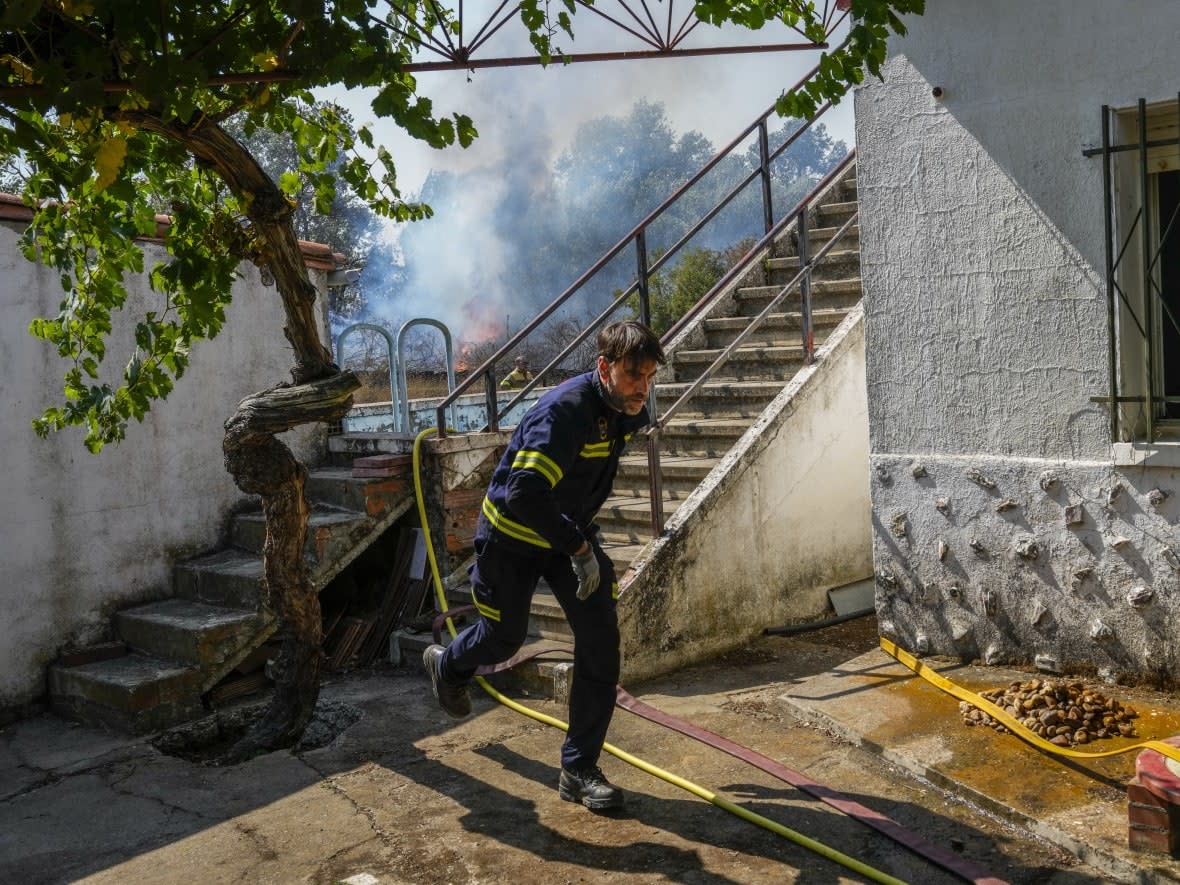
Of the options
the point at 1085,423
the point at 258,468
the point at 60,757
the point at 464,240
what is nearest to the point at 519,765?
the point at 258,468

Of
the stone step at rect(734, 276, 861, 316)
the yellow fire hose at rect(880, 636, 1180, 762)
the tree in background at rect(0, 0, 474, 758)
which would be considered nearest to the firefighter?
the tree in background at rect(0, 0, 474, 758)

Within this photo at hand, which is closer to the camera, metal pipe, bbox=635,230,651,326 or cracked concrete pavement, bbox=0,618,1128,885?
cracked concrete pavement, bbox=0,618,1128,885

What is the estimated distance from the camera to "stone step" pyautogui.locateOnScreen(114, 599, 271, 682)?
6594 millimetres

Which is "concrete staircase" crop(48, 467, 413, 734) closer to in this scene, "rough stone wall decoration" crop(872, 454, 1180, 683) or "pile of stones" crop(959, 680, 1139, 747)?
"rough stone wall decoration" crop(872, 454, 1180, 683)

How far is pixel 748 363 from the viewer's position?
27.7ft

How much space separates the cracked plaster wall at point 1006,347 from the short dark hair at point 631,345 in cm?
214

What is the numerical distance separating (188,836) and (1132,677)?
4.33 metres

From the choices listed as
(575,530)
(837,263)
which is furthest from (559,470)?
(837,263)

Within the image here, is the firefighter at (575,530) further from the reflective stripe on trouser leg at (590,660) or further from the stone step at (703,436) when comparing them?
the stone step at (703,436)

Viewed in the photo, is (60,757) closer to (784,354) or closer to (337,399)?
(337,399)

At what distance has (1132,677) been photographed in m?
5.38

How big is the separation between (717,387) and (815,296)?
1.27 m

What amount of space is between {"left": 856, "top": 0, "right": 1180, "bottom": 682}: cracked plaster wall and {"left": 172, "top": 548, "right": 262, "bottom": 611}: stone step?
3.81 m

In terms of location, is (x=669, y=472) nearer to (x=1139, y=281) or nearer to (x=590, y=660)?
(x=590, y=660)
